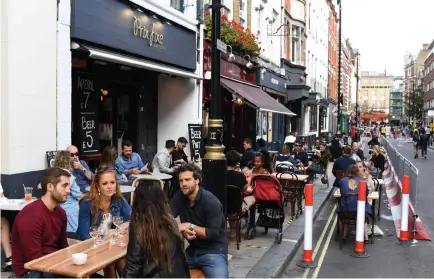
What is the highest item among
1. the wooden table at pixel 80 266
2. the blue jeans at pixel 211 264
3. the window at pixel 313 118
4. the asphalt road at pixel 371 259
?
the window at pixel 313 118

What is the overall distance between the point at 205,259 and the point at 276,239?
11.6 ft

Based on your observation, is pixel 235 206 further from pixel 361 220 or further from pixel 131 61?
pixel 131 61

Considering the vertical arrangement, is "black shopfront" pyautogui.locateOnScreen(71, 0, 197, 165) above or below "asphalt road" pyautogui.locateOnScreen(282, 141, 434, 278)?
above

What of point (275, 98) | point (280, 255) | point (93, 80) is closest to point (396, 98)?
point (275, 98)

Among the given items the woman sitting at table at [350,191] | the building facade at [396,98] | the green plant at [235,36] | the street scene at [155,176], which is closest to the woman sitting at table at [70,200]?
the street scene at [155,176]

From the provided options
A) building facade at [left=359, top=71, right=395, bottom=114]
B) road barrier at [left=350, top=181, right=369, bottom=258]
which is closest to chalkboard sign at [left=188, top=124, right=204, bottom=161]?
road barrier at [left=350, top=181, right=369, bottom=258]

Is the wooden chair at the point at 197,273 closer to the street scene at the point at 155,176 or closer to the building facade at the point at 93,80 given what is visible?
the street scene at the point at 155,176

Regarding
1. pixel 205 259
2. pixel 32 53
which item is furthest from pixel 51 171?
pixel 32 53

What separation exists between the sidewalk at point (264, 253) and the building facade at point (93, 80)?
339cm

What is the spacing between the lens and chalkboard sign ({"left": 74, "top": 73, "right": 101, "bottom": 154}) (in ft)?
31.7

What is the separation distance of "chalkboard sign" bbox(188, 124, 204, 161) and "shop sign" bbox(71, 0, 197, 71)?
183 centimetres

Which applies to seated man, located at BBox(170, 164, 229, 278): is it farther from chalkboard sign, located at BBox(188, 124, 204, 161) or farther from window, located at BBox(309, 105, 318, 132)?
window, located at BBox(309, 105, 318, 132)

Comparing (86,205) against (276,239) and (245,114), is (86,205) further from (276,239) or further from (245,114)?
(245,114)

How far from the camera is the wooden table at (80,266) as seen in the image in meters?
3.71
